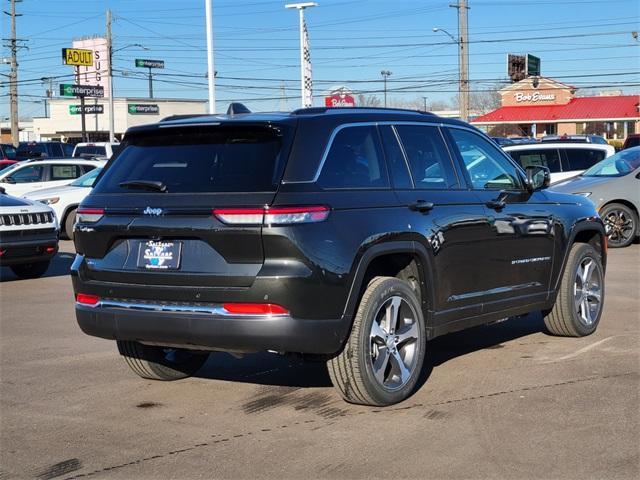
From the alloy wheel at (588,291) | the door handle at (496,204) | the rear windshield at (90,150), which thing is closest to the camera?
the door handle at (496,204)

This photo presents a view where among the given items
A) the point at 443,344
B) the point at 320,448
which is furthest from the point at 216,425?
the point at 443,344

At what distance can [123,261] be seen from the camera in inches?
228

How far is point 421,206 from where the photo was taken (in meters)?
6.17

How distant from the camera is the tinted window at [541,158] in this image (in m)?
19.1

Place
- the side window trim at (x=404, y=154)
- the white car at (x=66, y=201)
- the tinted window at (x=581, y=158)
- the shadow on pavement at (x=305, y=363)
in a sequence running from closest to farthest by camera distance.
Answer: the side window trim at (x=404, y=154) < the shadow on pavement at (x=305, y=363) < the white car at (x=66, y=201) < the tinted window at (x=581, y=158)

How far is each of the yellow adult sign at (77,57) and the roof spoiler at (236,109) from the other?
77815 millimetres

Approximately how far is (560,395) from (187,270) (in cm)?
264

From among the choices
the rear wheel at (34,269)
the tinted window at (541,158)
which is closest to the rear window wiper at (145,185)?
the rear wheel at (34,269)

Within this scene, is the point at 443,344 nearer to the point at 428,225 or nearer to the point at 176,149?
the point at 428,225

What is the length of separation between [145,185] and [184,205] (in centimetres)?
44

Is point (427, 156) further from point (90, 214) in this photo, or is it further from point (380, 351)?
point (90, 214)

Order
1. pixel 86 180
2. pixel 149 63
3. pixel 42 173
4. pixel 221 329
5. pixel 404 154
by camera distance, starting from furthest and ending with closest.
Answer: pixel 149 63
pixel 42 173
pixel 86 180
pixel 404 154
pixel 221 329

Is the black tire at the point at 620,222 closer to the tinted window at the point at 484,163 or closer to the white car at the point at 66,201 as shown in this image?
the tinted window at the point at 484,163

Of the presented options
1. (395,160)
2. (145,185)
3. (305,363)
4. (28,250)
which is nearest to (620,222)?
(28,250)
